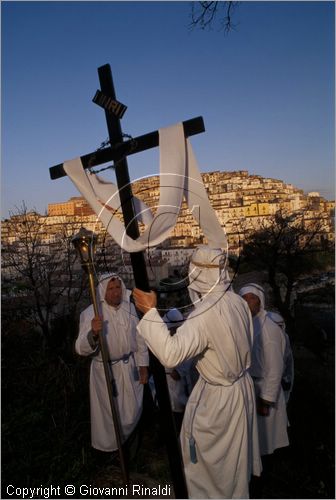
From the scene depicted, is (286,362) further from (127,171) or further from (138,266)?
(127,171)

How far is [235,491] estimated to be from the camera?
254 centimetres

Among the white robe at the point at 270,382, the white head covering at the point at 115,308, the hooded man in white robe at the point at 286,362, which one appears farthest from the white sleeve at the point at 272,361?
the white head covering at the point at 115,308

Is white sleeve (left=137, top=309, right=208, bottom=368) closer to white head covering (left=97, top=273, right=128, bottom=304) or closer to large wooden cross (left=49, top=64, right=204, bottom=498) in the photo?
large wooden cross (left=49, top=64, right=204, bottom=498)

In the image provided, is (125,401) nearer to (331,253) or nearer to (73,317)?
(73,317)

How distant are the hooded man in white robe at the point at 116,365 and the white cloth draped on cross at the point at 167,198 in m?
1.22

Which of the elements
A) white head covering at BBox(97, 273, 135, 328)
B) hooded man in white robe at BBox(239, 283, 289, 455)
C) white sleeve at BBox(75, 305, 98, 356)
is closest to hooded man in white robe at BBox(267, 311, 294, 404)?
hooded man in white robe at BBox(239, 283, 289, 455)

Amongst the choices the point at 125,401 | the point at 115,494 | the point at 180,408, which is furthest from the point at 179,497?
the point at 180,408

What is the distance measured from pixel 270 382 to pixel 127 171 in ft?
7.86

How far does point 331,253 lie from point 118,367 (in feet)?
32.4

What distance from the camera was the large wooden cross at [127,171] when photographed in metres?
2.56

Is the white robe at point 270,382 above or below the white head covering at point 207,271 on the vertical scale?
below

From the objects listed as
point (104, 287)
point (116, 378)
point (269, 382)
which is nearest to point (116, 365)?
point (116, 378)

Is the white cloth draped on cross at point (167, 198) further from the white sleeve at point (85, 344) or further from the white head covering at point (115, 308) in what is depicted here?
the white sleeve at point (85, 344)

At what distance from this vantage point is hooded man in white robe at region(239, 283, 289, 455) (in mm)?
3338
